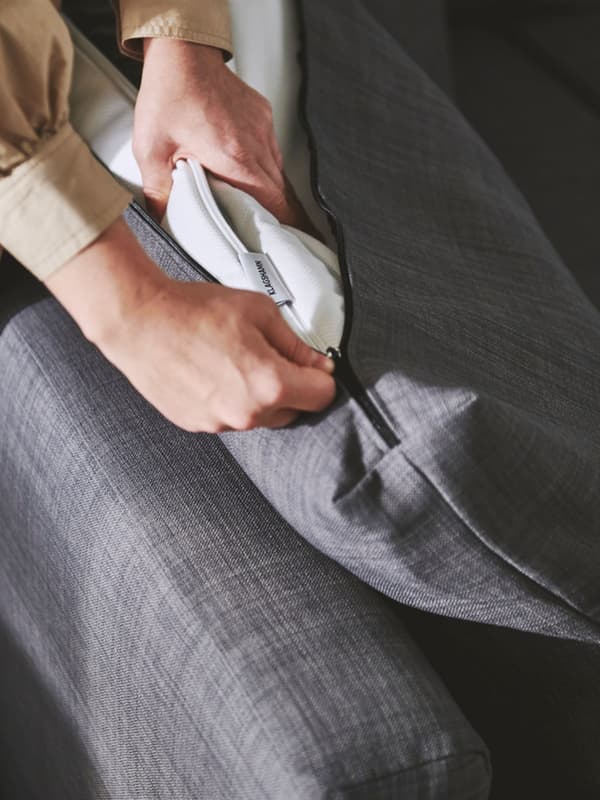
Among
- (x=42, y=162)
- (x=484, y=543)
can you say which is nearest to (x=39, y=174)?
(x=42, y=162)

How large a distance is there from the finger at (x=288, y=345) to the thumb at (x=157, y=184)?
188 mm

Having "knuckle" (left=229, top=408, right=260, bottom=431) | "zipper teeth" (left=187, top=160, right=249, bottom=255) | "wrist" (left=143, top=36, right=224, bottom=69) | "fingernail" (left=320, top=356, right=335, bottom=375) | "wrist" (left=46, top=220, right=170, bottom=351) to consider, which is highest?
"wrist" (left=143, top=36, right=224, bottom=69)

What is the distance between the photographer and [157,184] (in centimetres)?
68

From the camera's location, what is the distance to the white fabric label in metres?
0.56

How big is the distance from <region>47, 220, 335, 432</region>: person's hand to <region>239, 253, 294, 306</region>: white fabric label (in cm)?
3

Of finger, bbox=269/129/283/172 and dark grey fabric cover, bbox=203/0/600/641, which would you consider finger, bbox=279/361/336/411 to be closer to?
dark grey fabric cover, bbox=203/0/600/641

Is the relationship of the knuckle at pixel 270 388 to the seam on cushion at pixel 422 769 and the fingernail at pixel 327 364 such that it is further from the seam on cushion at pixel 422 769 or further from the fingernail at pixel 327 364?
the seam on cushion at pixel 422 769

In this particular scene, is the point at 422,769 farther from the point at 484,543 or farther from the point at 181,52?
the point at 181,52

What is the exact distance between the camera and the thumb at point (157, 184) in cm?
68

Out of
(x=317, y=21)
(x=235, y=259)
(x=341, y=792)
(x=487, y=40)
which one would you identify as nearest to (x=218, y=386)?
(x=235, y=259)

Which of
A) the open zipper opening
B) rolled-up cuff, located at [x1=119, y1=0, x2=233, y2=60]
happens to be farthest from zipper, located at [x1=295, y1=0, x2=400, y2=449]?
rolled-up cuff, located at [x1=119, y1=0, x2=233, y2=60]

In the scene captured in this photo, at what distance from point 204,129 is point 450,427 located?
315 mm

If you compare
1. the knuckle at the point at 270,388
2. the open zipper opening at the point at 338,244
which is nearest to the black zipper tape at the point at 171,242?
the open zipper opening at the point at 338,244

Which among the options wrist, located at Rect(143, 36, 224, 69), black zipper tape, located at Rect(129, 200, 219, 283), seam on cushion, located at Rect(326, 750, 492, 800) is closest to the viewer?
seam on cushion, located at Rect(326, 750, 492, 800)
